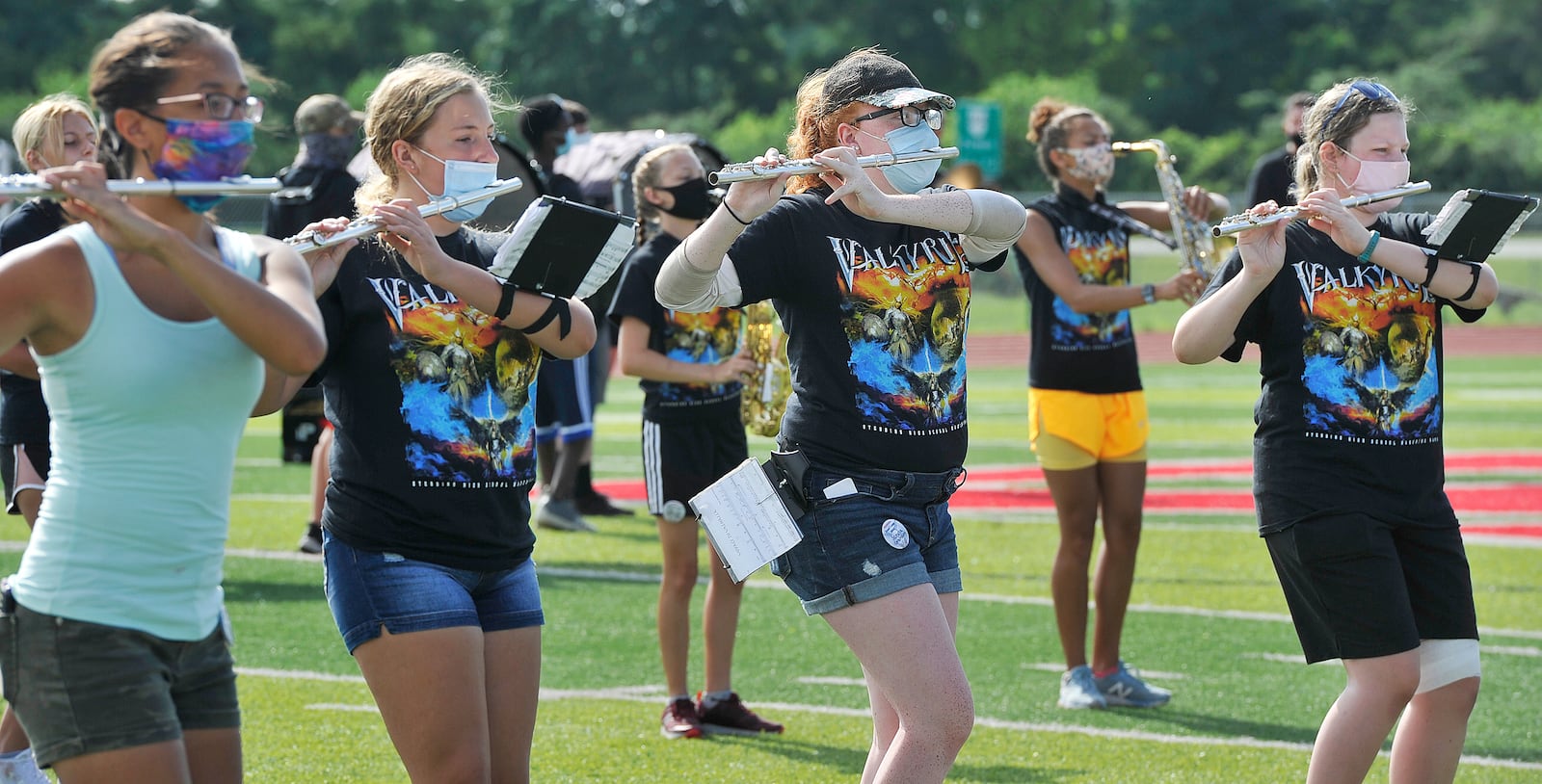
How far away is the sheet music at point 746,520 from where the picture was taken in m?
4.06

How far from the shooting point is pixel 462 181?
3.96 metres

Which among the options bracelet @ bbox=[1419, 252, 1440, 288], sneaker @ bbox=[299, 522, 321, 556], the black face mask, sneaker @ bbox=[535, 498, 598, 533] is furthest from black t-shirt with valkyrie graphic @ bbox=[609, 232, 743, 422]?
sneaker @ bbox=[535, 498, 598, 533]

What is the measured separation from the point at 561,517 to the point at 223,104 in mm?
8336

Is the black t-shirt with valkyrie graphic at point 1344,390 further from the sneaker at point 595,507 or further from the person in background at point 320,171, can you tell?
the sneaker at point 595,507

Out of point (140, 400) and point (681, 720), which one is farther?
point (681, 720)

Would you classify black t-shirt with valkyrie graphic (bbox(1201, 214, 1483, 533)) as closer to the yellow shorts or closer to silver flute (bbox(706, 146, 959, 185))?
silver flute (bbox(706, 146, 959, 185))

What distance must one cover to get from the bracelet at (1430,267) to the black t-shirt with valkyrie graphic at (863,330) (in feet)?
3.66

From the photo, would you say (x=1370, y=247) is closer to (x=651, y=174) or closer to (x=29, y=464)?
(x=651, y=174)

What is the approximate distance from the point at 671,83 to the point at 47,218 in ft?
208

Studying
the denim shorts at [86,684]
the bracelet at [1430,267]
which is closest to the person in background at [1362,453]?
the bracelet at [1430,267]

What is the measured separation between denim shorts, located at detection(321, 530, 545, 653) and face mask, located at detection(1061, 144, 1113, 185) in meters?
3.72

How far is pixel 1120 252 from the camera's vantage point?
6984 millimetres

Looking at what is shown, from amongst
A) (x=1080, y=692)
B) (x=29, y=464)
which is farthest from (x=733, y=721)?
(x=29, y=464)

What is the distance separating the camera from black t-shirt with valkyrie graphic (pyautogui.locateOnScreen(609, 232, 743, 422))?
6.63 m
